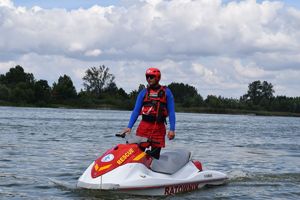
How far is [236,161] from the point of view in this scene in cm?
1836

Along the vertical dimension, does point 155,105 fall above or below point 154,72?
below

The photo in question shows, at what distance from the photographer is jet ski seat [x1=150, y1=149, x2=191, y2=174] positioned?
10.8m

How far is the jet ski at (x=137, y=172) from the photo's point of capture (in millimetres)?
10078

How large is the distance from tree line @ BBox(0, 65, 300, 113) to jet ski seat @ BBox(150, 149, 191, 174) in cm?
10349

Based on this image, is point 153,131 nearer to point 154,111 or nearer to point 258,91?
point 154,111

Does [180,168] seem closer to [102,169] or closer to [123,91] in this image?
[102,169]

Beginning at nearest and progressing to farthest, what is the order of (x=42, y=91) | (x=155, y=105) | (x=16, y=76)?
(x=155, y=105) < (x=42, y=91) < (x=16, y=76)

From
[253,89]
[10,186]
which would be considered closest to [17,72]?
[253,89]

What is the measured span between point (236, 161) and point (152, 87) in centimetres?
835

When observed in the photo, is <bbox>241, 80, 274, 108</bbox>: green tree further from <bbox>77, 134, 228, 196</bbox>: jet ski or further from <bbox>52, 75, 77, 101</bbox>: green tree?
<bbox>77, 134, 228, 196</bbox>: jet ski

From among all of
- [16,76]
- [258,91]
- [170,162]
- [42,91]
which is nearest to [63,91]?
[42,91]

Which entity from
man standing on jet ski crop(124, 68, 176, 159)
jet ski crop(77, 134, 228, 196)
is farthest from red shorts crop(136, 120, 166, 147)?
jet ski crop(77, 134, 228, 196)

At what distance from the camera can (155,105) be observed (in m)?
10.8

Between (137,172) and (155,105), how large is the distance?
4.26 ft
